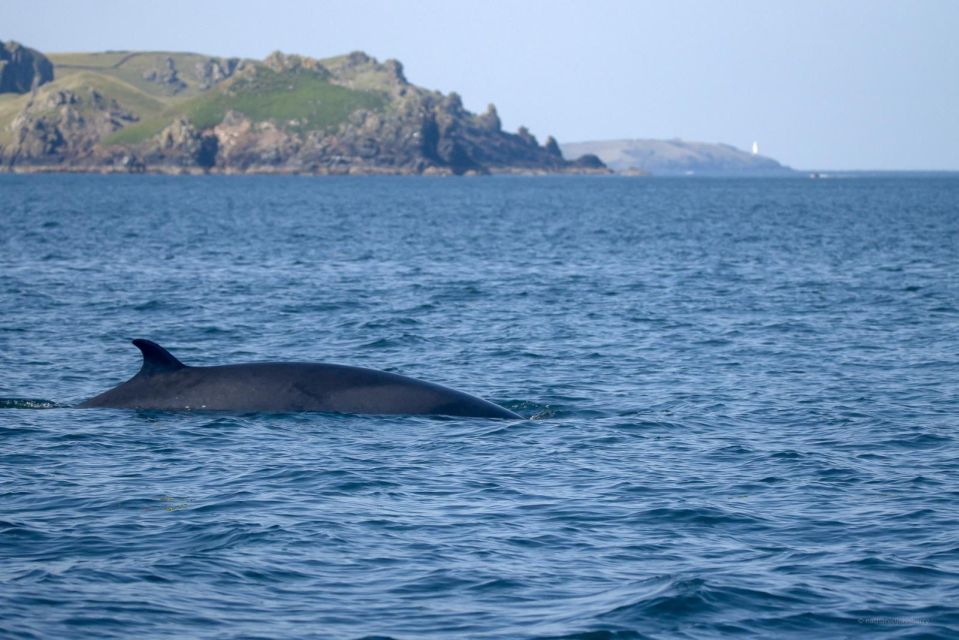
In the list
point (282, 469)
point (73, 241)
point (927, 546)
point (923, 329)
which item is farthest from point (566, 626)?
point (73, 241)

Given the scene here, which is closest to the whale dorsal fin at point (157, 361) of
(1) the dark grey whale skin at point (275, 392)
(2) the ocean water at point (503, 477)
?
(1) the dark grey whale skin at point (275, 392)

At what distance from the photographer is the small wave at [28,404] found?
19.8 metres

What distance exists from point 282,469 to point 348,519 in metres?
2.35

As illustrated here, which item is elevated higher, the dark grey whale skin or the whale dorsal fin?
the whale dorsal fin

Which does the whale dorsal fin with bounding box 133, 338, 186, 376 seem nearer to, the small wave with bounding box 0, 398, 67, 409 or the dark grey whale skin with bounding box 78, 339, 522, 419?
the dark grey whale skin with bounding box 78, 339, 522, 419

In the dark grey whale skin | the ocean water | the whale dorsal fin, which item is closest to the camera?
the ocean water

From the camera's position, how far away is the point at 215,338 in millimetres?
28906

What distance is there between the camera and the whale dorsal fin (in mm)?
17859

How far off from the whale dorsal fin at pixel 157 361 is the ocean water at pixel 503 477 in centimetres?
64

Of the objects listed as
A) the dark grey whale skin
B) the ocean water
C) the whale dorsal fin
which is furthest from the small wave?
the whale dorsal fin

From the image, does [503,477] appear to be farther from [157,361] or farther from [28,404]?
[28,404]

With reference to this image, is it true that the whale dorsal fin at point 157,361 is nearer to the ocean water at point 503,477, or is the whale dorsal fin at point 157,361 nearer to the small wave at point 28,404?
the ocean water at point 503,477

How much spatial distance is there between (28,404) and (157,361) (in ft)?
10.0

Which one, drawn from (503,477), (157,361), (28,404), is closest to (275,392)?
(157,361)
